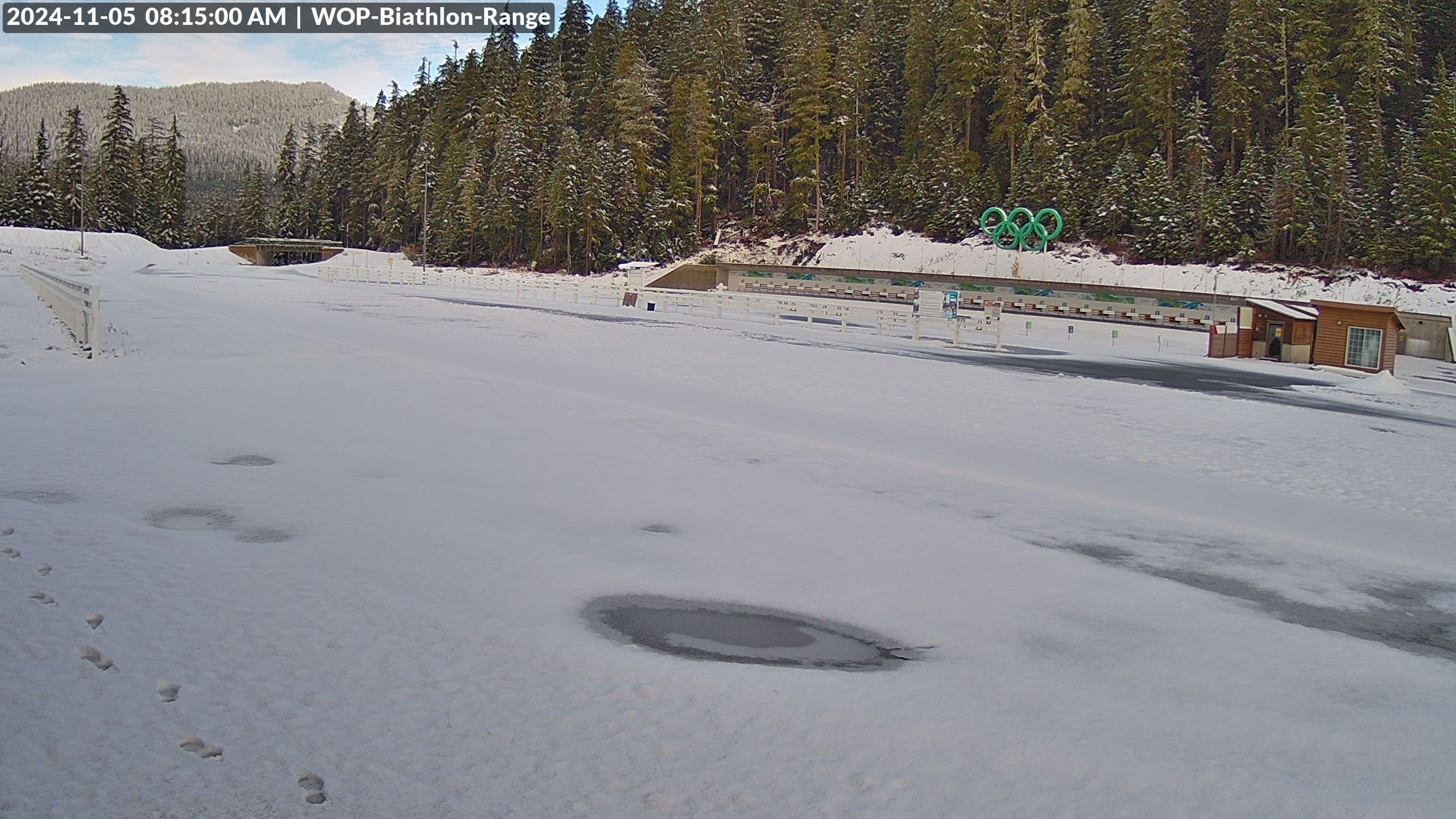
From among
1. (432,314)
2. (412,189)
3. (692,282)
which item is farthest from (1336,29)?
(412,189)

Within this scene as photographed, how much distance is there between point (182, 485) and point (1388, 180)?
68.7 metres

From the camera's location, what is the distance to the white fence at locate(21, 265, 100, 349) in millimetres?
18188

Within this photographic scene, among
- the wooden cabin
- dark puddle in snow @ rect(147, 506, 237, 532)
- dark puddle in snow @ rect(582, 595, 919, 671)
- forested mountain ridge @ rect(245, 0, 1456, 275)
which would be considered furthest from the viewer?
forested mountain ridge @ rect(245, 0, 1456, 275)

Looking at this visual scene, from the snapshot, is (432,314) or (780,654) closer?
(780,654)

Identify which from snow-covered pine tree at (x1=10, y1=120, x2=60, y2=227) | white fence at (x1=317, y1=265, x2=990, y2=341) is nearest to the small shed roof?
white fence at (x1=317, y1=265, x2=990, y2=341)

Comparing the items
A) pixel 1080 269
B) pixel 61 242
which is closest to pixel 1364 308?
pixel 1080 269

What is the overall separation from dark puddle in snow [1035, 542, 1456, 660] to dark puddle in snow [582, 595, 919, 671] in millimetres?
3199

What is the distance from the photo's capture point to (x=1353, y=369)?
107ft

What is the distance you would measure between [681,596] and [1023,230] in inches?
2528

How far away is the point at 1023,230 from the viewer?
66.2m

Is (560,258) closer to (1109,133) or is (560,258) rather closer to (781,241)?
(781,241)

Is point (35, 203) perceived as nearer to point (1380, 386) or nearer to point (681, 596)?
point (1380, 386)

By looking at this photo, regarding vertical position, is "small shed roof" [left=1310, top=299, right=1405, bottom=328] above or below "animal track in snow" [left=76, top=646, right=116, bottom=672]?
above

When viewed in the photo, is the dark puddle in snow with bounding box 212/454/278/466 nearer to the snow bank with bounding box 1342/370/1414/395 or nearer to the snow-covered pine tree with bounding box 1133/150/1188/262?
the snow bank with bounding box 1342/370/1414/395
